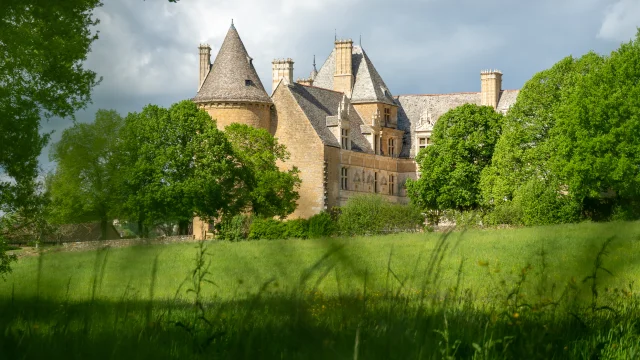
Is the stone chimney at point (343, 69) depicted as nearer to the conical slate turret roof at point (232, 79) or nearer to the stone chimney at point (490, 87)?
the stone chimney at point (490, 87)

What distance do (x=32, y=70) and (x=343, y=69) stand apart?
277 feet

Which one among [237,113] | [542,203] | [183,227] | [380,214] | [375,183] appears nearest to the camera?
[183,227]

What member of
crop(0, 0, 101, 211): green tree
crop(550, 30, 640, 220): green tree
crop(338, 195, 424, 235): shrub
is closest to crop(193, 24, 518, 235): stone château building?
crop(338, 195, 424, 235): shrub

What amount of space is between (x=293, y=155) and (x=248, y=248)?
2846 inches

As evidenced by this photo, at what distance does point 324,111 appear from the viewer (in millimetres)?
79125

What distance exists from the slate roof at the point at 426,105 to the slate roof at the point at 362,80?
202 centimetres

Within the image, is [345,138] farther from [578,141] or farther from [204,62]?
[578,141]

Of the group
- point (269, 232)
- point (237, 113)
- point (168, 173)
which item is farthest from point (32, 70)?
point (237, 113)

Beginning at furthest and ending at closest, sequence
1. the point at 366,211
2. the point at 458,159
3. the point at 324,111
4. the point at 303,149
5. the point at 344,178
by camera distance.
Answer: the point at 324,111 → the point at 344,178 → the point at 303,149 → the point at 458,159 → the point at 366,211

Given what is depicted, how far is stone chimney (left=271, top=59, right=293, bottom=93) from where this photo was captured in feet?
258

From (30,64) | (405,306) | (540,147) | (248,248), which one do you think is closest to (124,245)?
(248,248)

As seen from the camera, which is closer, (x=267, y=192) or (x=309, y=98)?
(x=267, y=192)

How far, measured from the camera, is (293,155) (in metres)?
74.9

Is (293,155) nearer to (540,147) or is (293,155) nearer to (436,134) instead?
(436,134)
